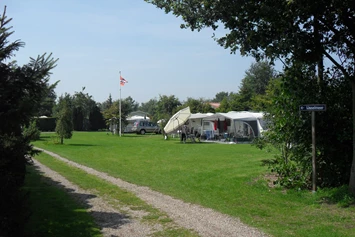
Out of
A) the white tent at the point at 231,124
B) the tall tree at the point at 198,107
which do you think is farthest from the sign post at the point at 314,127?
the tall tree at the point at 198,107

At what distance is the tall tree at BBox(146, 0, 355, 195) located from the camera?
736 cm

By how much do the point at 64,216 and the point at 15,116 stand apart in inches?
97.0

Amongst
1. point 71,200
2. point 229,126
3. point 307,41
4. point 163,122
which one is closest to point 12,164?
point 71,200

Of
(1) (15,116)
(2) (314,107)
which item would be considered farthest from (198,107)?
(1) (15,116)

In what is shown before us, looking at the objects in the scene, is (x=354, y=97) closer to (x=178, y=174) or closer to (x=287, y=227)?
(x=287, y=227)

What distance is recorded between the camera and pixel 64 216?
6.84 metres

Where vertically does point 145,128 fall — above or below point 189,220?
above

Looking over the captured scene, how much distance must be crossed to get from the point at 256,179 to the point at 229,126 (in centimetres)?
2179

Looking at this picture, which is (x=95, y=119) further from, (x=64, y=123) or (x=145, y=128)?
(x=64, y=123)

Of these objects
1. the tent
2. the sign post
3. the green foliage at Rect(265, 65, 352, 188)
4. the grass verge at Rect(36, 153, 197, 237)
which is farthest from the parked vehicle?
the sign post

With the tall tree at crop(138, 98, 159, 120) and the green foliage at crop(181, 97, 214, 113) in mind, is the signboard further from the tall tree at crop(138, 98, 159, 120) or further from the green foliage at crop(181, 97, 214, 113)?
the green foliage at crop(181, 97, 214, 113)

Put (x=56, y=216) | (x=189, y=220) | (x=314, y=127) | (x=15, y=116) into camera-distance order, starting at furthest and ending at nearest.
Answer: (x=314, y=127) < (x=56, y=216) < (x=189, y=220) < (x=15, y=116)

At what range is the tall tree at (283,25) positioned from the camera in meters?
7.36

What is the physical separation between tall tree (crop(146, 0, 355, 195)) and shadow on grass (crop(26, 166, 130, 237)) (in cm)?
424
